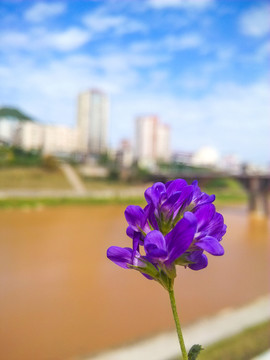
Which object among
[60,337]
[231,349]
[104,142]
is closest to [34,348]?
[60,337]

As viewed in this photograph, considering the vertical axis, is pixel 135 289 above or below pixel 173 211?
below

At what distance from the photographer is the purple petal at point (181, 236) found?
0.99ft

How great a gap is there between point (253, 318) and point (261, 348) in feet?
2.71

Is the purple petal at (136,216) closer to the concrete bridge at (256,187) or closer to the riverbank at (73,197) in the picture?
the riverbank at (73,197)

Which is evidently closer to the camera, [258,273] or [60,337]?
[60,337]

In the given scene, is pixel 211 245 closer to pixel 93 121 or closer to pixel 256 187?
pixel 256 187

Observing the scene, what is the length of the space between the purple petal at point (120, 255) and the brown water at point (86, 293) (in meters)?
3.22

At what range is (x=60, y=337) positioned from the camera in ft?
11.9

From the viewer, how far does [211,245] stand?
0.31 meters

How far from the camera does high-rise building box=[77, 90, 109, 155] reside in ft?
127

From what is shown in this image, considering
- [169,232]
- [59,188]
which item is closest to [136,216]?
[169,232]

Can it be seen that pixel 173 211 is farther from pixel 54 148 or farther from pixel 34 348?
pixel 54 148

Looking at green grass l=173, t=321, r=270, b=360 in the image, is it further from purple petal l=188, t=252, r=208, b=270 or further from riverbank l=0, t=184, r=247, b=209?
riverbank l=0, t=184, r=247, b=209

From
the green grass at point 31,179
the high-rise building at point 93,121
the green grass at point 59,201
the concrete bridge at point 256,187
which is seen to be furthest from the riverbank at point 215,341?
the high-rise building at point 93,121
